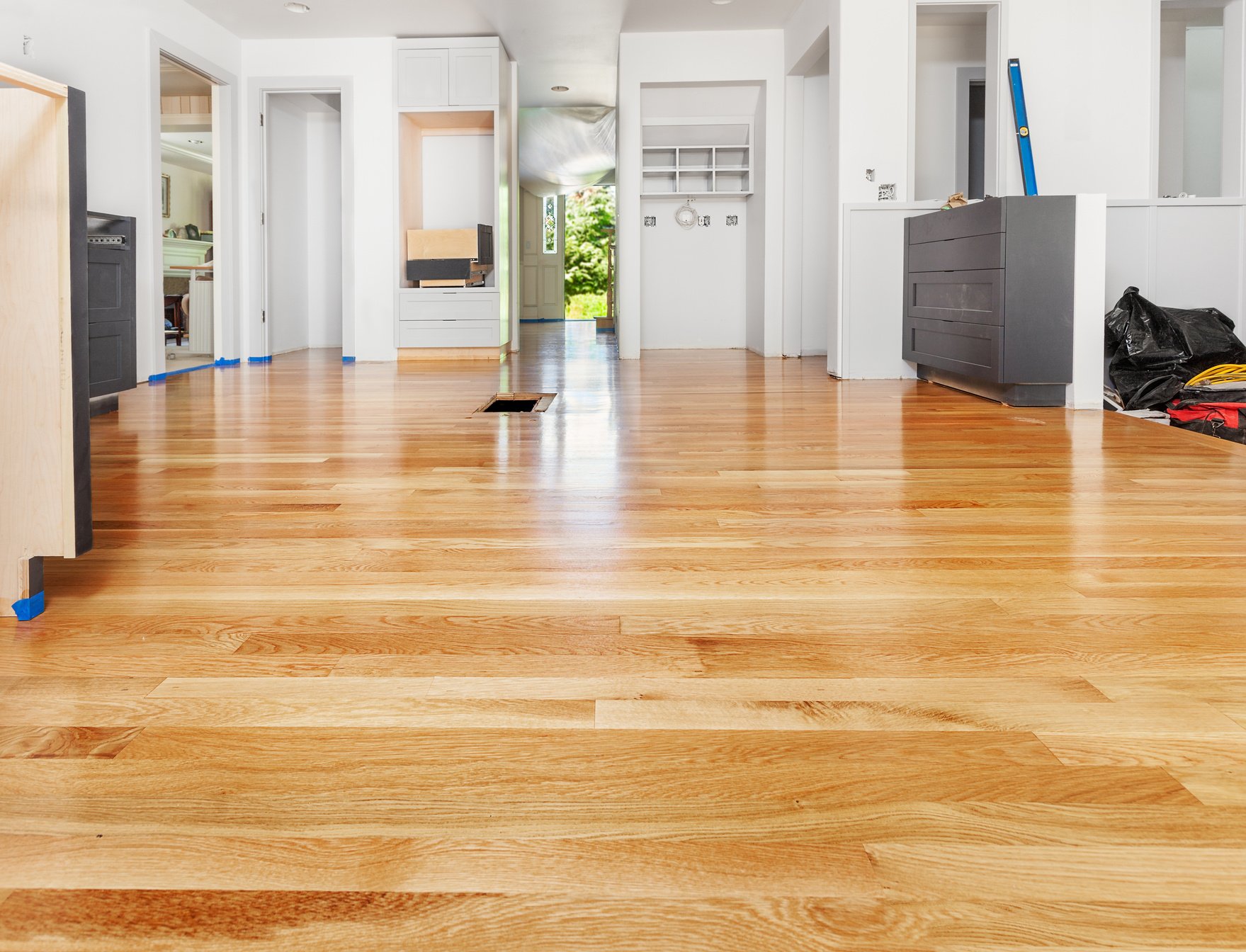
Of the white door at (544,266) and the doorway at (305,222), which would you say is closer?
the doorway at (305,222)

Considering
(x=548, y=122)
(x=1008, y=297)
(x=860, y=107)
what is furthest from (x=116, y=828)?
(x=548, y=122)

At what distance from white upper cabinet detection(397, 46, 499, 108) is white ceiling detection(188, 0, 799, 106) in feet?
0.44

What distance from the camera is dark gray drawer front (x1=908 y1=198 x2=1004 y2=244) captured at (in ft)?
15.1

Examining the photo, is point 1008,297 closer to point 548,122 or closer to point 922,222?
point 922,222

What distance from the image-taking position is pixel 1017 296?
458 centimetres

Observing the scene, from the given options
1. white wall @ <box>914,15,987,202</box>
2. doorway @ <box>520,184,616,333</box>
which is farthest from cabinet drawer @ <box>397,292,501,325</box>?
doorway @ <box>520,184,616,333</box>

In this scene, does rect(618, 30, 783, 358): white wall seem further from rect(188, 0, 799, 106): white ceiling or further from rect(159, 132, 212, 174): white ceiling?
rect(159, 132, 212, 174): white ceiling

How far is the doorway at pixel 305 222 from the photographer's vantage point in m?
8.81

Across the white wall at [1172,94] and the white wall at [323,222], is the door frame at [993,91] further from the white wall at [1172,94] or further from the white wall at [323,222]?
the white wall at [323,222]

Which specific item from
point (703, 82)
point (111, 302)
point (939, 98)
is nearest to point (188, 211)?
point (703, 82)

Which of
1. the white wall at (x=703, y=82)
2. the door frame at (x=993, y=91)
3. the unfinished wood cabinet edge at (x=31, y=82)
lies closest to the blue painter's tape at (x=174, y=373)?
the white wall at (x=703, y=82)

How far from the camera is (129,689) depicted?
1295 millimetres

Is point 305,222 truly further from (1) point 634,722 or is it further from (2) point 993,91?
(1) point 634,722

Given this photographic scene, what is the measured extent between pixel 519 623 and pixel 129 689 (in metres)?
0.53
